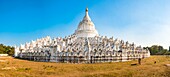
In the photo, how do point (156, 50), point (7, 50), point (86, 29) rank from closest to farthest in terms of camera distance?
point (86, 29) < point (7, 50) < point (156, 50)

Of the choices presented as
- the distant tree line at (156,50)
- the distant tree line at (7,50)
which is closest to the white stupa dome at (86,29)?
the distant tree line at (7,50)

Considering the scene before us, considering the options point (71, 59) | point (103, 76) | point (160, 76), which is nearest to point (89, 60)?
point (71, 59)

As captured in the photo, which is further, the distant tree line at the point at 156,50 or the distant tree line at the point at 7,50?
the distant tree line at the point at 156,50

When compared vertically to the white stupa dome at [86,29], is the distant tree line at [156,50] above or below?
below

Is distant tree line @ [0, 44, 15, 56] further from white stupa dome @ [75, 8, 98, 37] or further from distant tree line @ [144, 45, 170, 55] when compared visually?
distant tree line @ [144, 45, 170, 55]

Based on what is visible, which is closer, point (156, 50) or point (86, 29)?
point (86, 29)

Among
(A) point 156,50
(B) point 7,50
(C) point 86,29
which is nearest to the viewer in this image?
(C) point 86,29

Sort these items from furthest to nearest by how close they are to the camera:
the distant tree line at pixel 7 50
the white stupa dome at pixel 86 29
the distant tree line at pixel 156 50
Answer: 1. the distant tree line at pixel 156 50
2. the distant tree line at pixel 7 50
3. the white stupa dome at pixel 86 29

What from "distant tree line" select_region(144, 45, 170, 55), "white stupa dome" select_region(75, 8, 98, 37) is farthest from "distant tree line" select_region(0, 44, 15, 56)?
"distant tree line" select_region(144, 45, 170, 55)

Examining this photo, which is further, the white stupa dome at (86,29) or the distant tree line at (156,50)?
the distant tree line at (156,50)

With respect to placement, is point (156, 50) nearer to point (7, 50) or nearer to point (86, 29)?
point (86, 29)

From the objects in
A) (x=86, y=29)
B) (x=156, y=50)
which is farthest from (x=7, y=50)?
(x=156, y=50)

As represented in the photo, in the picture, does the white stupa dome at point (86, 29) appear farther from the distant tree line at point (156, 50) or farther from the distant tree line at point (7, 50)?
the distant tree line at point (156, 50)

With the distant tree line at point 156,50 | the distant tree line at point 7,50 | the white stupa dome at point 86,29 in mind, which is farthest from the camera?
the distant tree line at point 156,50
